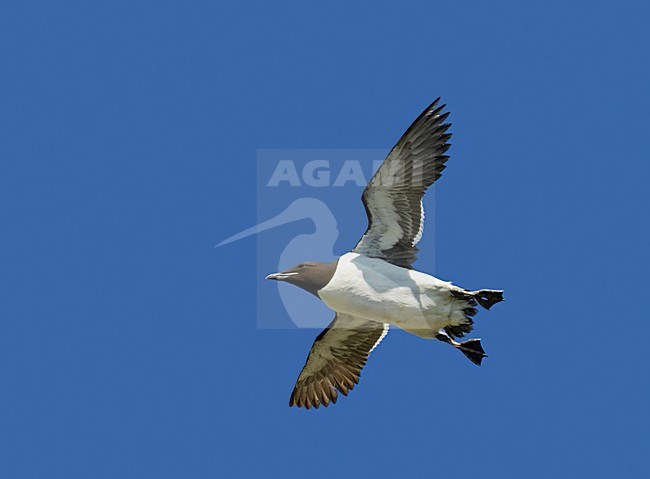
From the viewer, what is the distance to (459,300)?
55.0 ft

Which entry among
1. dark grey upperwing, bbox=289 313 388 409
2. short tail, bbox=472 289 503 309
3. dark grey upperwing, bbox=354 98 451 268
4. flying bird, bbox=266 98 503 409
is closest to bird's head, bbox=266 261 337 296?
flying bird, bbox=266 98 503 409

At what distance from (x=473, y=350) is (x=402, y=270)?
5.58ft

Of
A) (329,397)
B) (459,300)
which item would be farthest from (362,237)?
(329,397)

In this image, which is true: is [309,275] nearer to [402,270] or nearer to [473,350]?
[402,270]

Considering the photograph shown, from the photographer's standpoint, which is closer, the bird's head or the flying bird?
the flying bird

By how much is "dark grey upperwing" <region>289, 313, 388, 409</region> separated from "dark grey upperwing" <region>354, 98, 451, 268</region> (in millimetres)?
1752

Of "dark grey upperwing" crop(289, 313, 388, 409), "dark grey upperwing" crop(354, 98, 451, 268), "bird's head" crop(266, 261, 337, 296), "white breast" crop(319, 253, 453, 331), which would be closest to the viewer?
"white breast" crop(319, 253, 453, 331)

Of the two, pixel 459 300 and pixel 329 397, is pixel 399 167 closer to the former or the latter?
pixel 459 300

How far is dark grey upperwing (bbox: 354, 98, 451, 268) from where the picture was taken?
1700 centimetres

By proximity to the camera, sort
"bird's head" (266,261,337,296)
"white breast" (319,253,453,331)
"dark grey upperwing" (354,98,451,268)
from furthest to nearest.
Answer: "bird's head" (266,261,337,296)
"dark grey upperwing" (354,98,451,268)
"white breast" (319,253,453,331)

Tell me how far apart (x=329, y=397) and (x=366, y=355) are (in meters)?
1.01

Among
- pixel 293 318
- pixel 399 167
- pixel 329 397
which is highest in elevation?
pixel 399 167

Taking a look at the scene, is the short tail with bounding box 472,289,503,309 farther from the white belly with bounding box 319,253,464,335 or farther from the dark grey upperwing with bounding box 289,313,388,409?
the dark grey upperwing with bounding box 289,313,388,409

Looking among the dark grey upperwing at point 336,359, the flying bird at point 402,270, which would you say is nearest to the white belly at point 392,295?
the flying bird at point 402,270
